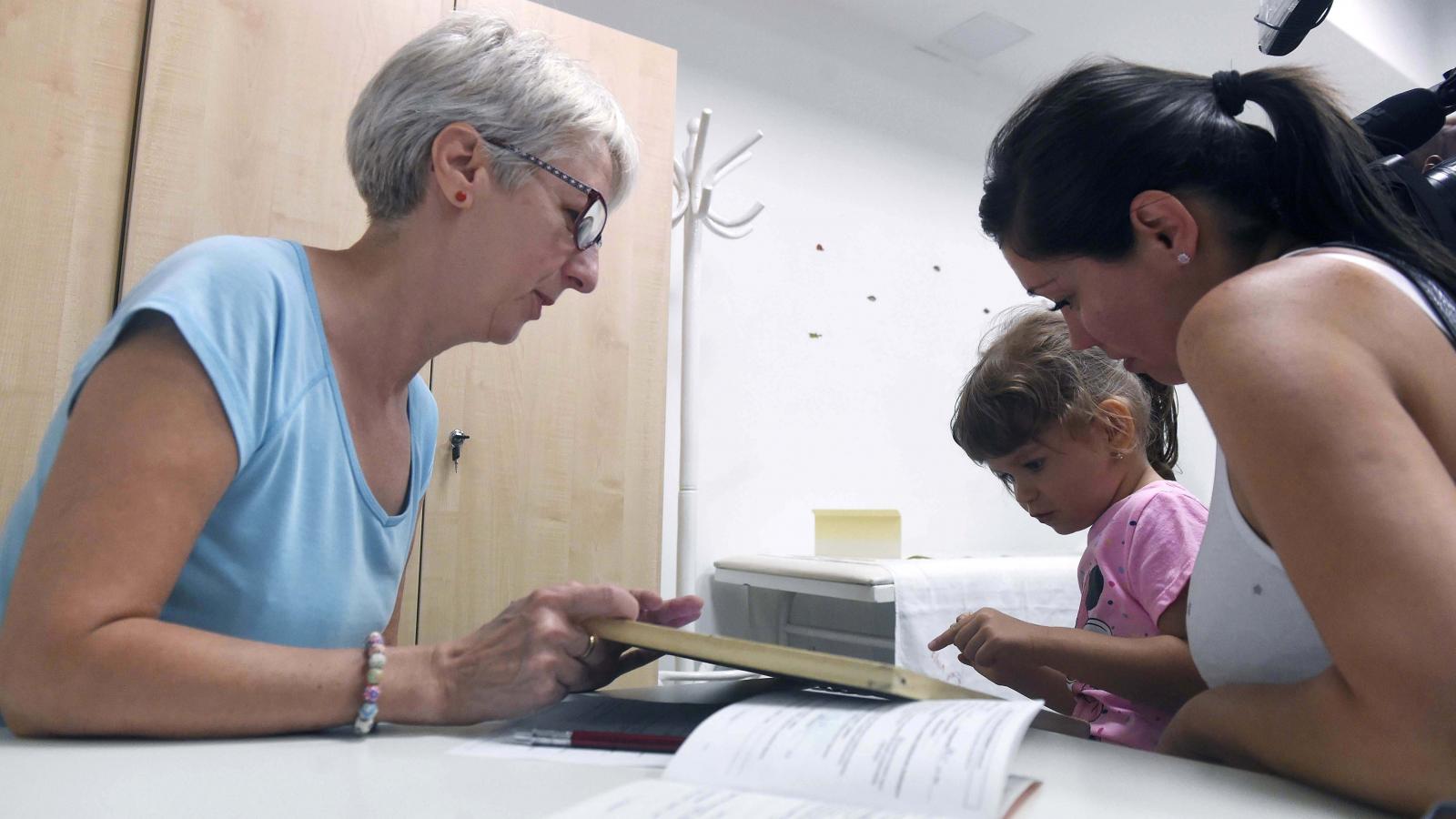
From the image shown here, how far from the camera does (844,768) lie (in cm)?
53

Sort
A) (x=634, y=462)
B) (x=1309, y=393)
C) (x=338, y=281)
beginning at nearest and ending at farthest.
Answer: (x=1309, y=393)
(x=338, y=281)
(x=634, y=462)

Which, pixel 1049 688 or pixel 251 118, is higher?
pixel 251 118

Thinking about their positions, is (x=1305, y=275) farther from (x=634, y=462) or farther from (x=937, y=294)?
(x=937, y=294)

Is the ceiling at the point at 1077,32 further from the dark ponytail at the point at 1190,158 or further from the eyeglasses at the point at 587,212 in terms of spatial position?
the dark ponytail at the point at 1190,158

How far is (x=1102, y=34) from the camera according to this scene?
3.24 m

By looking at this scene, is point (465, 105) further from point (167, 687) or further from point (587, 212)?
point (167, 687)

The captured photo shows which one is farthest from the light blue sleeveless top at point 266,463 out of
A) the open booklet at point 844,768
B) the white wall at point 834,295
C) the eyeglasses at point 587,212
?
the white wall at point 834,295

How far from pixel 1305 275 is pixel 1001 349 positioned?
1.01m

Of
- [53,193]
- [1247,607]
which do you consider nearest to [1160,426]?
[1247,607]

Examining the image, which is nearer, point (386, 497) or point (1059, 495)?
point (386, 497)

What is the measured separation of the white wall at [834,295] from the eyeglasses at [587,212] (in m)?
1.51

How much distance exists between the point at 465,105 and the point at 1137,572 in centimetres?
105

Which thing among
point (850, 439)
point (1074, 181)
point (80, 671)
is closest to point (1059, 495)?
point (1074, 181)

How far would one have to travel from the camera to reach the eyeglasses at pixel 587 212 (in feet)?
3.57
